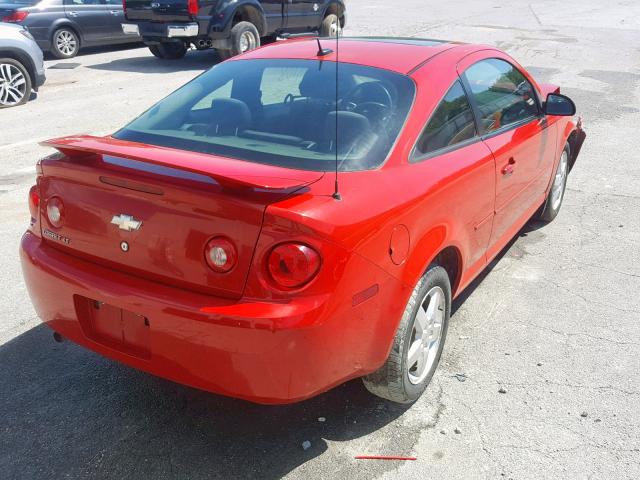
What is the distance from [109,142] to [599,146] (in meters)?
6.89

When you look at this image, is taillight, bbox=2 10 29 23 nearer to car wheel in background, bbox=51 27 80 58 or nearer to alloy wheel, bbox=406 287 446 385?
car wheel in background, bbox=51 27 80 58

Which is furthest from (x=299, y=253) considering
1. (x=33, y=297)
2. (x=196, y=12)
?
(x=196, y=12)

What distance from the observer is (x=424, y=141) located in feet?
10.6

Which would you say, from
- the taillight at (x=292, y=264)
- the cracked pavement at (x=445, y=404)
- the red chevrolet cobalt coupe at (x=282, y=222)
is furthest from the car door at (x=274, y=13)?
the taillight at (x=292, y=264)

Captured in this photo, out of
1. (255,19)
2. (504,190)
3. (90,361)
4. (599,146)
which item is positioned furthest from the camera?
(255,19)

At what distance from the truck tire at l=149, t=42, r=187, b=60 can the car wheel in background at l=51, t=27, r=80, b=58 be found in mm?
1585

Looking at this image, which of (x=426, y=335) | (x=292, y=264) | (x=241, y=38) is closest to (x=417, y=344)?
(x=426, y=335)

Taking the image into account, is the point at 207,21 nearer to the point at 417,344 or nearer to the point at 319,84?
Result: the point at 319,84

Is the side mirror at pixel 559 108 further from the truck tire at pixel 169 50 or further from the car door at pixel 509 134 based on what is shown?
the truck tire at pixel 169 50

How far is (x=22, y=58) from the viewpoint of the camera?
9836 mm

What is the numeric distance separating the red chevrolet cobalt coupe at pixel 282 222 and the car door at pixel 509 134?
0.13ft

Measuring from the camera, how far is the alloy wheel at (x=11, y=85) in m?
9.72

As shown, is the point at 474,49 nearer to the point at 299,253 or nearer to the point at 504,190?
the point at 504,190

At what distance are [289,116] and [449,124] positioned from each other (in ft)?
2.76
